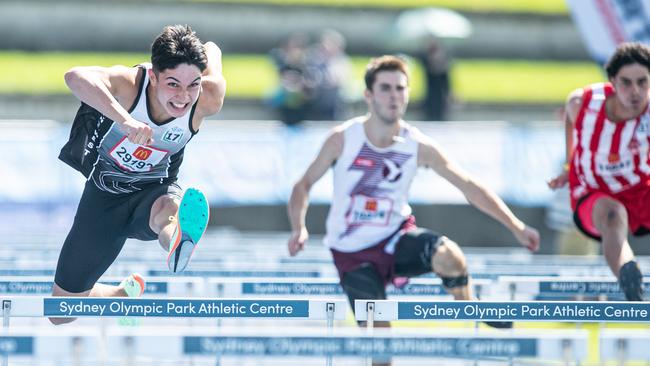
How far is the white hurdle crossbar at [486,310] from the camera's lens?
6.62 meters

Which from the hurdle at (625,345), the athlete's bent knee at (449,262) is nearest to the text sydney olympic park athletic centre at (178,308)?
the athlete's bent knee at (449,262)

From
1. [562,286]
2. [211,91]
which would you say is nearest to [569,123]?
[562,286]

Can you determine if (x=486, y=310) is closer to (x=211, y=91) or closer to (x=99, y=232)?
(x=211, y=91)

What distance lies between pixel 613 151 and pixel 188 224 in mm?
3122

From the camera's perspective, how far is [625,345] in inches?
216

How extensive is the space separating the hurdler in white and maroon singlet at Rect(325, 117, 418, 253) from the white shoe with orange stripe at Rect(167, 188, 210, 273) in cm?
162

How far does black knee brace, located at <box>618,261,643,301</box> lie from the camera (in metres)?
7.72

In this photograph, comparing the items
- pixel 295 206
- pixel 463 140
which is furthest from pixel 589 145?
pixel 463 140

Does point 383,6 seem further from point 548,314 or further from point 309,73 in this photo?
point 548,314

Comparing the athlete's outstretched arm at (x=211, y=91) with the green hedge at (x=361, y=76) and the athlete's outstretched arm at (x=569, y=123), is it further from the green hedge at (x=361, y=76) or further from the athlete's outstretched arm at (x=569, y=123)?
the green hedge at (x=361, y=76)

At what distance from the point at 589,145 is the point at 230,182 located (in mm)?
8956

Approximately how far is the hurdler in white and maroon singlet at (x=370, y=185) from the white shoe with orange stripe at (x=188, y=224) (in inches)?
63.9

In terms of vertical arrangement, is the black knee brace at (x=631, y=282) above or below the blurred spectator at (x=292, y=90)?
below

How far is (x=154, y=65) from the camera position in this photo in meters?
7.11
